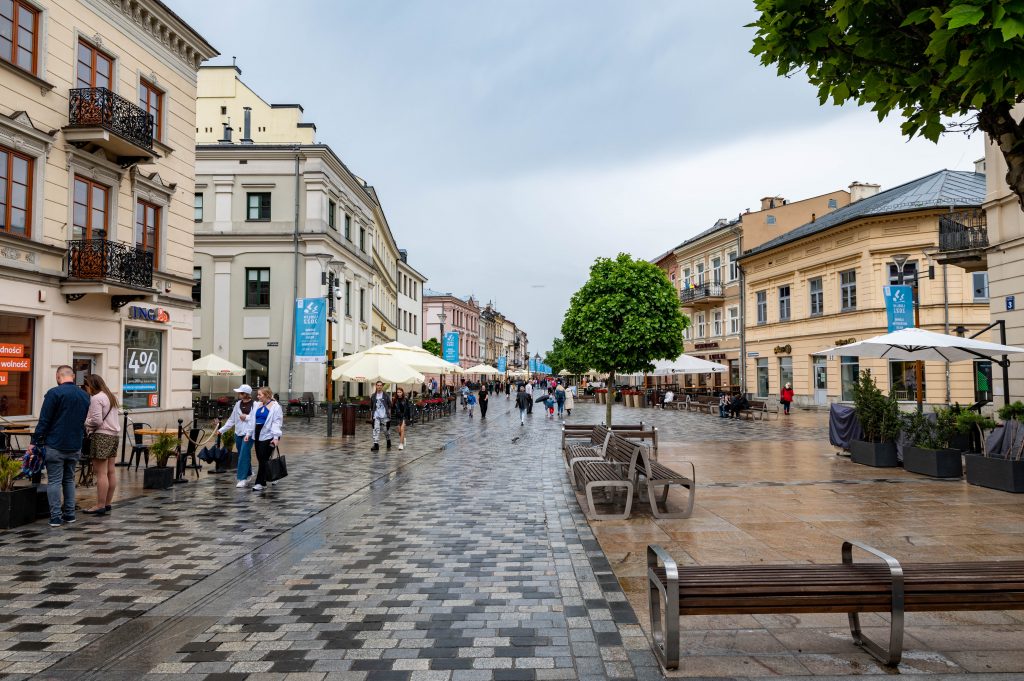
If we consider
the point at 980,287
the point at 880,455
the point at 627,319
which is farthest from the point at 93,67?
the point at 980,287

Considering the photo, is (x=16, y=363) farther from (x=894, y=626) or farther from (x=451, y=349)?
(x=451, y=349)

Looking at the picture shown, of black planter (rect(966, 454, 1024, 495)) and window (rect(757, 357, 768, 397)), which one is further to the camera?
window (rect(757, 357, 768, 397))

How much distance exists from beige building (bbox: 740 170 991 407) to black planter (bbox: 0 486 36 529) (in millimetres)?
25396

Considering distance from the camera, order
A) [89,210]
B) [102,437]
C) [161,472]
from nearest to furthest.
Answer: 1. [102,437]
2. [161,472]
3. [89,210]

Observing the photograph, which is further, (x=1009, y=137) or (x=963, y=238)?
(x=963, y=238)

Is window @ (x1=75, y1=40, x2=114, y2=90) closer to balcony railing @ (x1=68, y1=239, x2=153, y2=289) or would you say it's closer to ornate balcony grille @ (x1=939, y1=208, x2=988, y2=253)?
balcony railing @ (x1=68, y1=239, x2=153, y2=289)

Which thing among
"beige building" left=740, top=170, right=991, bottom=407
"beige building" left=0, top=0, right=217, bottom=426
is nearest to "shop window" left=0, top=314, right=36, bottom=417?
"beige building" left=0, top=0, right=217, bottom=426

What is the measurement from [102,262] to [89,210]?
5.38 feet

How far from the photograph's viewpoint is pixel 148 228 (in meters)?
18.0

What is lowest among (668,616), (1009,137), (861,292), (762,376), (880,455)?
(880,455)

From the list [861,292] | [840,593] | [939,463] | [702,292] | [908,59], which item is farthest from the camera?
[702,292]

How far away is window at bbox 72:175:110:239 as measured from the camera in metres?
15.4

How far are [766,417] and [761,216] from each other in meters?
18.5

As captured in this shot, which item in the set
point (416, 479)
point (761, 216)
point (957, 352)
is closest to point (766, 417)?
point (957, 352)
